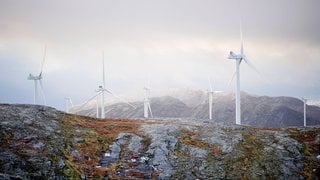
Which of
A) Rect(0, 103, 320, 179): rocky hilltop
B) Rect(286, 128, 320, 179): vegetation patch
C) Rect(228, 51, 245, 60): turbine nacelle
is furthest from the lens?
Rect(228, 51, 245, 60): turbine nacelle

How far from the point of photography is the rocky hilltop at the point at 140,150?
140ft

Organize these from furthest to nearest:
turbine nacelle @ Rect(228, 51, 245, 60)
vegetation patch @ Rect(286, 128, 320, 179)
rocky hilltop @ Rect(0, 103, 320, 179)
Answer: turbine nacelle @ Rect(228, 51, 245, 60), vegetation patch @ Rect(286, 128, 320, 179), rocky hilltop @ Rect(0, 103, 320, 179)

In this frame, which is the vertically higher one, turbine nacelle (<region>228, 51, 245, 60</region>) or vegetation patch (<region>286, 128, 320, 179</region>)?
turbine nacelle (<region>228, 51, 245, 60</region>)

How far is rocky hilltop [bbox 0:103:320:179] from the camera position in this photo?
42594mm

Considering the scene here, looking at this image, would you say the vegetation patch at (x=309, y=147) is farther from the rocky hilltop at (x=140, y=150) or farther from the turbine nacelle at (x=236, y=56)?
the turbine nacelle at (x=236, y=56)

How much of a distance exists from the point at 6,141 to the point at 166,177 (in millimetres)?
19381

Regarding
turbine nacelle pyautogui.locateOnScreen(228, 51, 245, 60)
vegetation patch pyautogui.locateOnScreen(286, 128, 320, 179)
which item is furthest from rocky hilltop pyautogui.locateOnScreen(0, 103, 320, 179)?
turbine nacelle pyautogui.locateOnScreen(228, 51, 245, 60)

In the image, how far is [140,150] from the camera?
4962cm

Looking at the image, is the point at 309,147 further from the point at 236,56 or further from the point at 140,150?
the point at 236,56

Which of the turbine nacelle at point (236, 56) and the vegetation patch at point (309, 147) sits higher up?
the turbine nacelle at point (236, 56)

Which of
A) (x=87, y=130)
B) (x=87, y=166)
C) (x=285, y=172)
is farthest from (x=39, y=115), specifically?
(x=285, y=172)

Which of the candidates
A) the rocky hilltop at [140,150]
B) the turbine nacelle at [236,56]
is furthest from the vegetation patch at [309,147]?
the turbine nacelle at [236,56]

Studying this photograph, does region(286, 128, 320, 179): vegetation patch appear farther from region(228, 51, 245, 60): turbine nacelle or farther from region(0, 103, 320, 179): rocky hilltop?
region(228, 51, 245, 60): turbine nacelle

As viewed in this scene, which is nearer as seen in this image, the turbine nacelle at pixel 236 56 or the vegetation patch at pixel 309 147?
the vegetation patch at pixel 309 147
